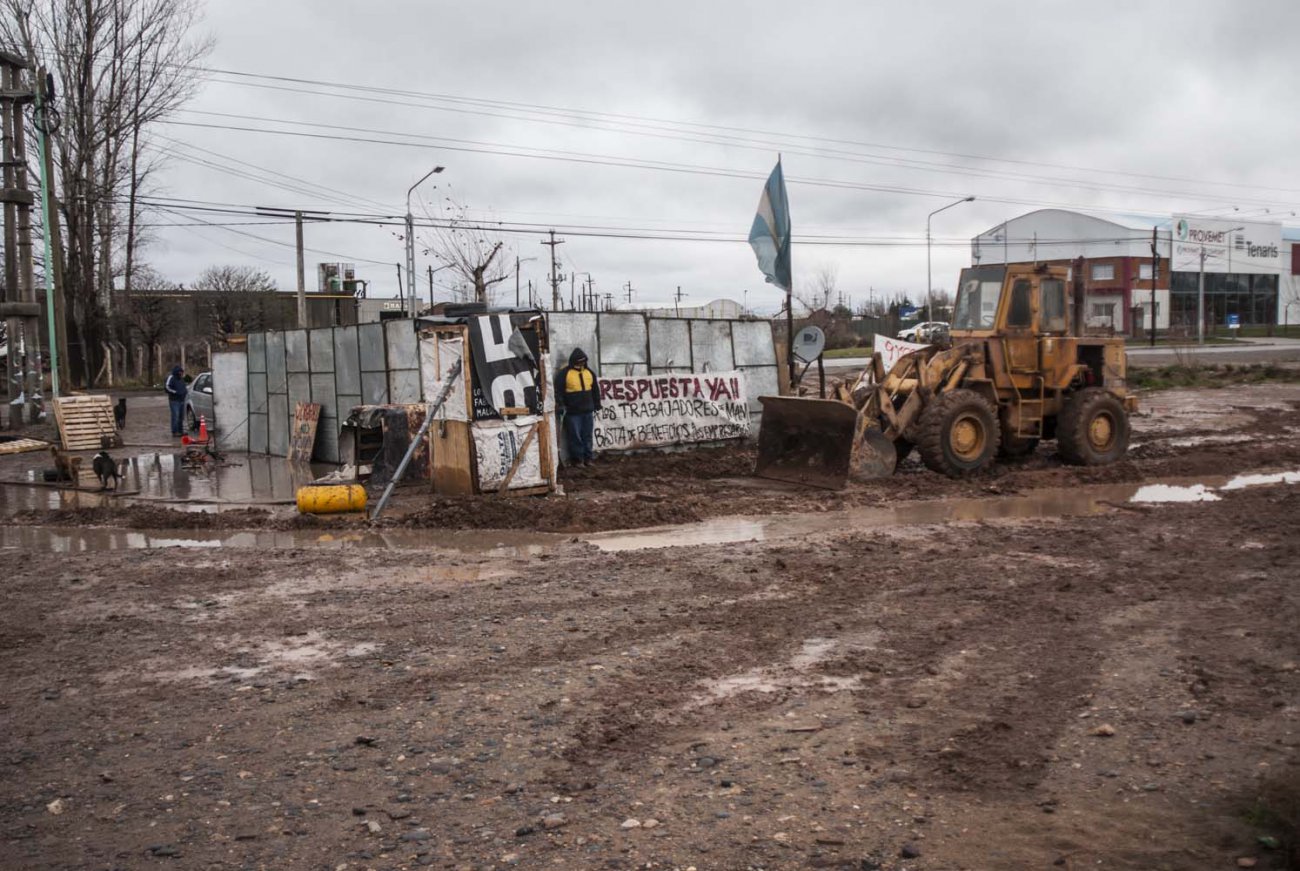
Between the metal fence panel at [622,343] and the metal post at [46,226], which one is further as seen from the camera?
the metal post at [46,226]

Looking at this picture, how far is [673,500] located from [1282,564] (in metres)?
6.97

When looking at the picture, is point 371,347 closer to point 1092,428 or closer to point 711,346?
point 711,346

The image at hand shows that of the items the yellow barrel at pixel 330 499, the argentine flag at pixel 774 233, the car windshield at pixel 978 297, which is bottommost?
the yellow barrel at pixel 330 499

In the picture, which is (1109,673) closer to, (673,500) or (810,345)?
(673,500)

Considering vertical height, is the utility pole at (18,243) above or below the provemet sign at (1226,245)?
below

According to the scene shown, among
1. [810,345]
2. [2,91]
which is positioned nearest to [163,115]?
[2,91]

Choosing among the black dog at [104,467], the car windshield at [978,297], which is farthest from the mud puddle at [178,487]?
the car windshield at [978,297]

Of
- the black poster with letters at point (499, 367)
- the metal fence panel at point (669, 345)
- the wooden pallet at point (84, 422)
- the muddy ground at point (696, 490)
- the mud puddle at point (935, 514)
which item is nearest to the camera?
the mud puddle at point (935, 514)

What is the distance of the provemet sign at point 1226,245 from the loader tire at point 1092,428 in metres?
63.5

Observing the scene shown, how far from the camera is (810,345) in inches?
687

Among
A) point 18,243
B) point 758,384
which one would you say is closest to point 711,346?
point 758,384

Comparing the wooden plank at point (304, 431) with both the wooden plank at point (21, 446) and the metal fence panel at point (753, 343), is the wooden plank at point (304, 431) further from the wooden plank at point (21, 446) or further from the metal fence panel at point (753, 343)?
the metal fence panel at point (753, 343)

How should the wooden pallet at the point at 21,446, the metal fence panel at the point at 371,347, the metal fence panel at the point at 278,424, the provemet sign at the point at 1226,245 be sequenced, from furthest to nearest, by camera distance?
the provemet sign at the point at 1226,245 → the wooden pallet at the point at 21,446 → the metal fence panel at the point at 278,424 → the metal fence panel at the point at 371,347

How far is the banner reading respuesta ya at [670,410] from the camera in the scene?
1872 cm
